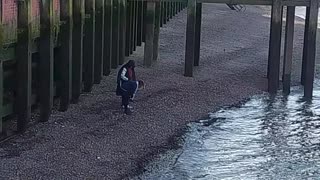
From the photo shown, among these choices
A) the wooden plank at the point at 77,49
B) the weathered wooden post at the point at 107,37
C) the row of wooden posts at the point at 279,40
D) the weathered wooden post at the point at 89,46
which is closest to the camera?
the wooden plank at the point at 77,49

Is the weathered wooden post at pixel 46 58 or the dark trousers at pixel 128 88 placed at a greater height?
the weathered wooden post at pixel 46 58

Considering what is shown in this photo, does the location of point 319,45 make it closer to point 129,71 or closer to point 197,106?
point 197,106

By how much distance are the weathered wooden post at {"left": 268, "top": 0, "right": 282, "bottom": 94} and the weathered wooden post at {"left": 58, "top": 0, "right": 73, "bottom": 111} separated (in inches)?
230

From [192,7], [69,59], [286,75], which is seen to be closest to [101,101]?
[69,59]

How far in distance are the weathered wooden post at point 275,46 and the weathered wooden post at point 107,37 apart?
158 inches


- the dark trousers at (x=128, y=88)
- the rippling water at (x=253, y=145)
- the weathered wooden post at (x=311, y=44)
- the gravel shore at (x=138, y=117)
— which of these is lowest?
the rippling water at (x=253, y=145)

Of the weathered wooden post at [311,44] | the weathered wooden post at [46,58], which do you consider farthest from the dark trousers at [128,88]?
the weathered wooden post at [311,44]

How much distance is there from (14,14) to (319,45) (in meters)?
18.6

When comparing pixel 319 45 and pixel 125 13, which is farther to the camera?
pixel 319 45

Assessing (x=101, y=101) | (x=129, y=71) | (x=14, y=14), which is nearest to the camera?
(x=14, y=14)

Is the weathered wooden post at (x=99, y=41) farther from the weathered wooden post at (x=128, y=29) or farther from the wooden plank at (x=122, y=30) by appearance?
the weathered wooden post at (x=128, y=29)

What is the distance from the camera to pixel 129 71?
15.4 meters

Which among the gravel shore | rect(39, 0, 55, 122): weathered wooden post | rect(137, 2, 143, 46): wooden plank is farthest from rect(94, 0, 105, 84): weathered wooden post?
rect(137, 2, 143, 46): wooden plank

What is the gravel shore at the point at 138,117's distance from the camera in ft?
40.3
